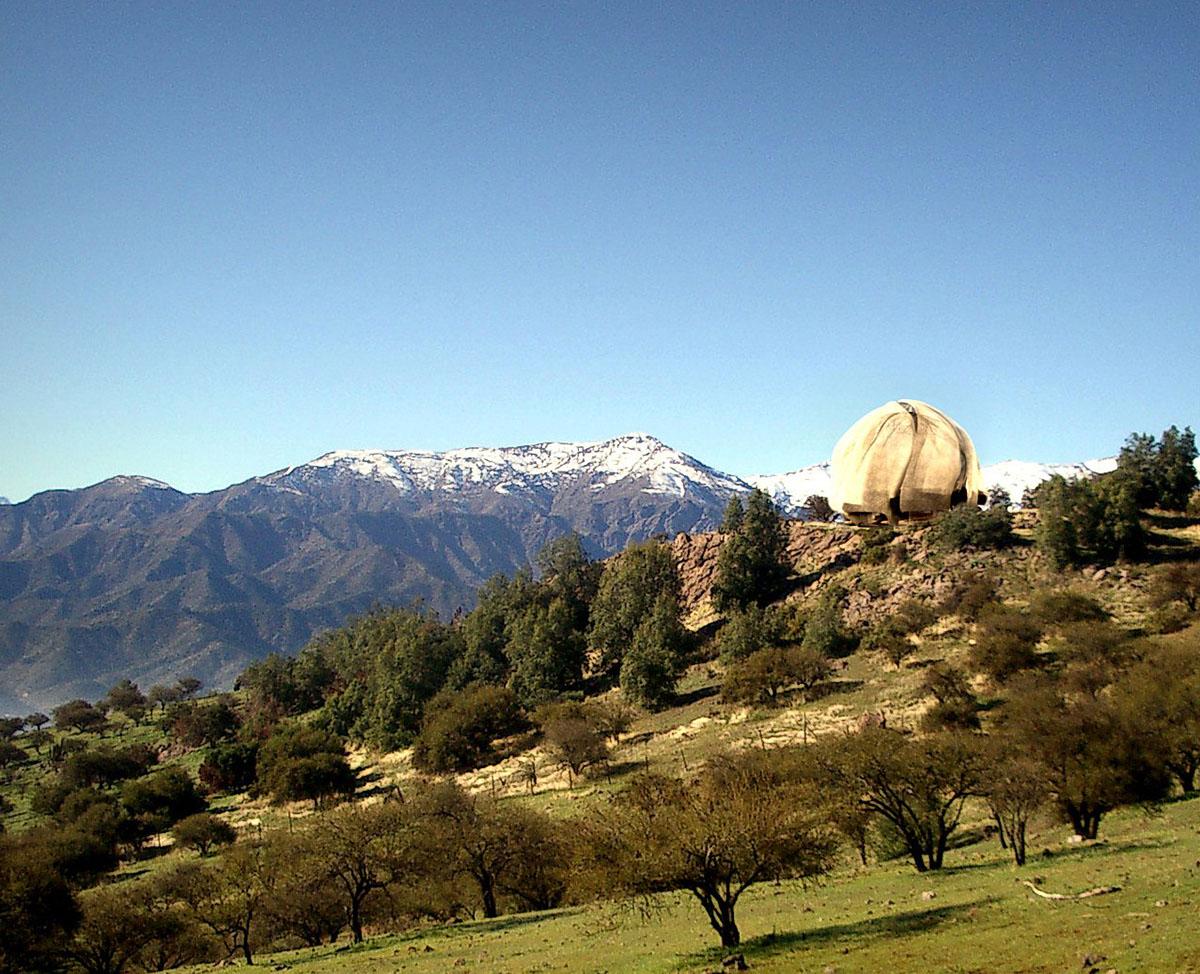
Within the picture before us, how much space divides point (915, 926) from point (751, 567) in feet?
241

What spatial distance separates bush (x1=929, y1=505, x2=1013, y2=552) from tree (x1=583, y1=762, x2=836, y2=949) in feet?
208

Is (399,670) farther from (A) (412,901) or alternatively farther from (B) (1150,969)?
(B) (1150,969)

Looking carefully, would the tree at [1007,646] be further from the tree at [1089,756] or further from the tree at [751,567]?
the tree at [751,567]

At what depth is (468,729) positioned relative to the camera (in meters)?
91.8

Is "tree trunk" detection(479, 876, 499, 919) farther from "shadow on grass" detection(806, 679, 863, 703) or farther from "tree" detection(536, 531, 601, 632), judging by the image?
"tree" detection(536, 531, 601, 632)

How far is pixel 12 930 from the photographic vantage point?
45.8 meters

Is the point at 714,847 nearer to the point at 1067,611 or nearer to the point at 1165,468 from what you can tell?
the point at 1067,611

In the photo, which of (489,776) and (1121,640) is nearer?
(1121,640)

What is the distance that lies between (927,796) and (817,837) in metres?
10.5

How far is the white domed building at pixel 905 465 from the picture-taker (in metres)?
83.8

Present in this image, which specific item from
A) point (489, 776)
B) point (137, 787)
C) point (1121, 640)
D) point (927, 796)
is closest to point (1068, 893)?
point (927, 796)

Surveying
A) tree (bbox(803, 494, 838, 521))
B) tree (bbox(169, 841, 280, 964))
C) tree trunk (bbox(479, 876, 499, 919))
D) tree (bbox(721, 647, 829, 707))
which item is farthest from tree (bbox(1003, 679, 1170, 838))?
tree (bbox(803, 494, 838, 521))

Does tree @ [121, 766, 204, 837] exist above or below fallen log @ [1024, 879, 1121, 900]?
below

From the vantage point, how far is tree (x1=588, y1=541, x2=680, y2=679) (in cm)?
10325
